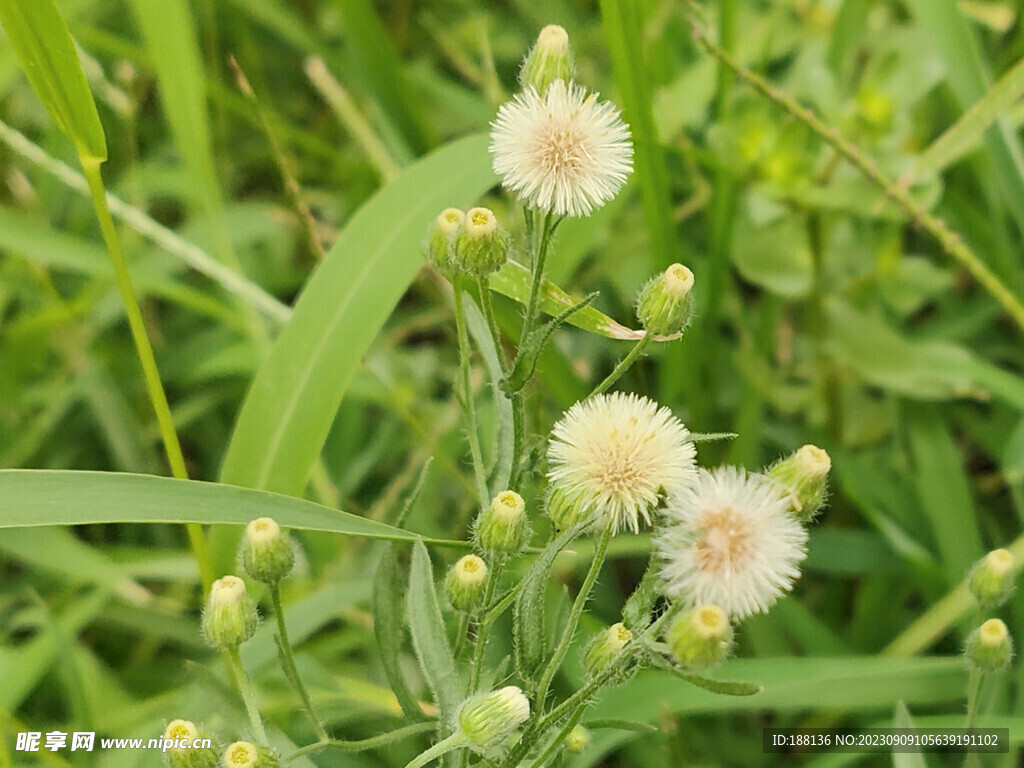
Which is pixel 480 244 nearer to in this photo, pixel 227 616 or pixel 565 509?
pixel 565 509

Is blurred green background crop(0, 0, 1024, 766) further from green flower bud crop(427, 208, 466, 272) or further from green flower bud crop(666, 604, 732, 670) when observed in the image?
green flower bud crop(666, 604, 732, 670)

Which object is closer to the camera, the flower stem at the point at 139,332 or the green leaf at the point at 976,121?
the flower stem at the point at 139,332

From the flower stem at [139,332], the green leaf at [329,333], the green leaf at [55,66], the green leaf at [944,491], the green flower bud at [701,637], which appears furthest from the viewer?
the green leaf at [944,491]

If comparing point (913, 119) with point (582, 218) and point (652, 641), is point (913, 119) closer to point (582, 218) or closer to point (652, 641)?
point (582, 218)

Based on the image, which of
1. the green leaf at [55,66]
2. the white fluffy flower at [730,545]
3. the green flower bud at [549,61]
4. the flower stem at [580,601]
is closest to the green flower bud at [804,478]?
the white fluffy flower at [730,545]

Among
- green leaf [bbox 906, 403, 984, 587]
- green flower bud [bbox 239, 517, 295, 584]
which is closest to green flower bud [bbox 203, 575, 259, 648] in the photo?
green flower bud [bbox 239, 517, 295, 584]

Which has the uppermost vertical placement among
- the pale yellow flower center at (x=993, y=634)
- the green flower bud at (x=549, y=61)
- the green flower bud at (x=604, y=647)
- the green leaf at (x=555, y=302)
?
the green flower bud at (x=549, y=61)

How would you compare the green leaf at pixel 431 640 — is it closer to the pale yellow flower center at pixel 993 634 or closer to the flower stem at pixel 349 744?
the flower stem at pixel 349 744

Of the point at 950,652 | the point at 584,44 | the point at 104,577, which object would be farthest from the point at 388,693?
the point at 584,44
